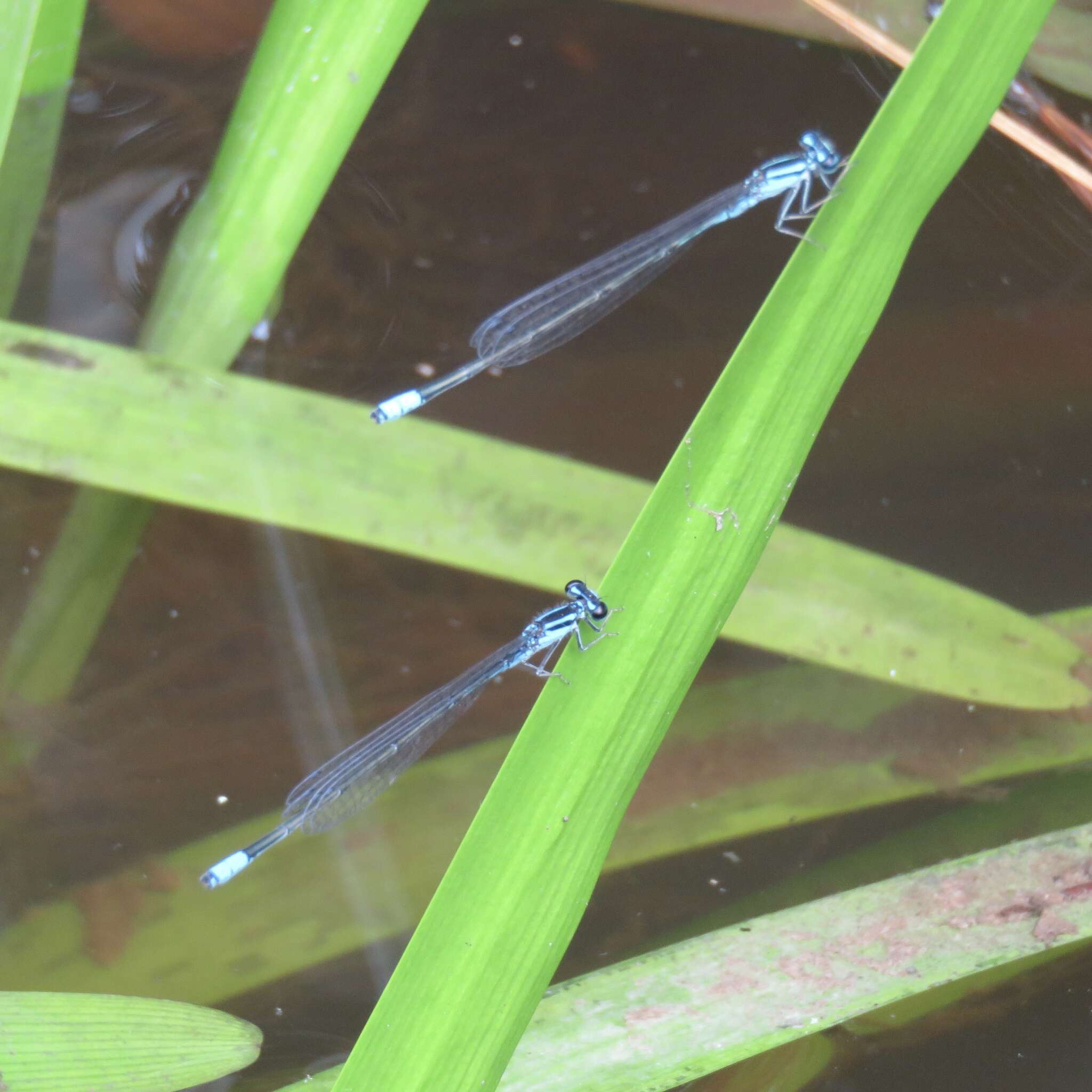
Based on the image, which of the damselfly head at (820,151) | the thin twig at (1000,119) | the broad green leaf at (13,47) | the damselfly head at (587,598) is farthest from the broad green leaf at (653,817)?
the broad green leaf at (13,47)

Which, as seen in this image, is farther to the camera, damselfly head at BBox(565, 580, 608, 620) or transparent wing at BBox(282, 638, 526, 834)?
transparent wing at BBox(282, 638, 526, 834)

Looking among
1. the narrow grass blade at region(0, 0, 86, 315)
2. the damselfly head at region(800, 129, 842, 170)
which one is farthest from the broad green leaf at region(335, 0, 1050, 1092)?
the narrow grass blade at region(0, 0, 86, 315)

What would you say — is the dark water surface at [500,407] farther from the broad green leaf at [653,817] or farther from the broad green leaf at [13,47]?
the broad green leaf at [13,47]

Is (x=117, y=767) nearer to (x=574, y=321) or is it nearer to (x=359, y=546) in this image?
(x=359, y=546)

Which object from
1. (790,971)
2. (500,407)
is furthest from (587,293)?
(790,971)

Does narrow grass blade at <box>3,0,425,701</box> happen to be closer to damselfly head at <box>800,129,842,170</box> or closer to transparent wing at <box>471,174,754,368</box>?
transparent wing at <box>471,174,754,368</box>
